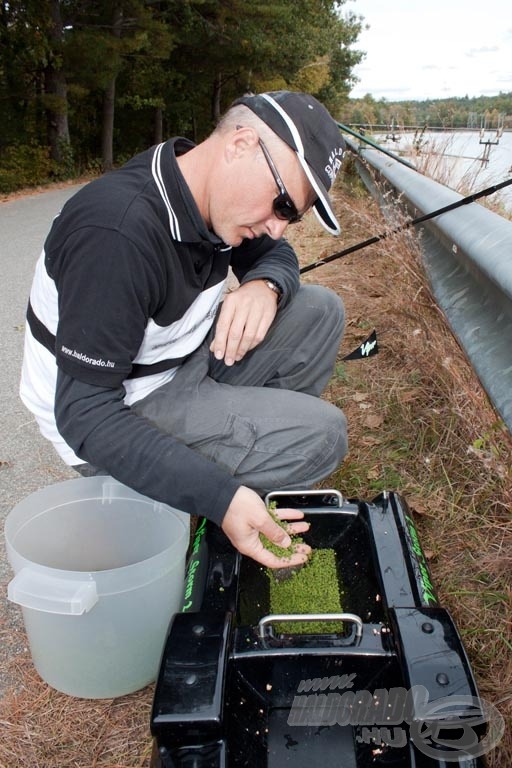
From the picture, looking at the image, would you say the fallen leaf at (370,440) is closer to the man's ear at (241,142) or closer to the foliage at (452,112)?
the man's ear at (241,142)

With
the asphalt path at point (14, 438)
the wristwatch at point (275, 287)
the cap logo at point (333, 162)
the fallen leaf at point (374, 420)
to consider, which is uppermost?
the cap logo at point (333, 162)

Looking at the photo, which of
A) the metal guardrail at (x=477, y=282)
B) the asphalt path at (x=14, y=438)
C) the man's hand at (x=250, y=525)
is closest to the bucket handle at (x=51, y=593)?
the man's hand at (x=250, y=525)

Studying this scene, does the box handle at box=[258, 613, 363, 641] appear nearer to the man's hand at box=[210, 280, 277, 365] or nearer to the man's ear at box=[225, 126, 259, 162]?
the man's hand at box=[210, 280, 277, 365]

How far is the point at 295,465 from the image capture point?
2193 millimetres

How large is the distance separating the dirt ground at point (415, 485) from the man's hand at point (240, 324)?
2.62 ft

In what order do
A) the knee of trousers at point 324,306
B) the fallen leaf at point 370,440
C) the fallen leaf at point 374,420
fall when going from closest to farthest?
the knee of trousers at point 324,306, the fallen leaf at point 370,440, the fallen leaf at point 374,420

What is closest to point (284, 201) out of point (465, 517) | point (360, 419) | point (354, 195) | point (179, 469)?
point (179, 469)

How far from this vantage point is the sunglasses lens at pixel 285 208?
71.1 inches

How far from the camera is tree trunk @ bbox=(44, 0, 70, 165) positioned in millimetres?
15375

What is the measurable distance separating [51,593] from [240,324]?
1131mm

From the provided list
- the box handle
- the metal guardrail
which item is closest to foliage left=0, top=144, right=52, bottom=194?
the metal guardrail

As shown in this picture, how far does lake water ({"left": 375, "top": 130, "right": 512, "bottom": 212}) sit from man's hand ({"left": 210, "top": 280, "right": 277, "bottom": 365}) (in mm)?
2446

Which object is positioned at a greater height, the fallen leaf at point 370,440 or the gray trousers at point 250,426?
the gray trousers at point 250,426

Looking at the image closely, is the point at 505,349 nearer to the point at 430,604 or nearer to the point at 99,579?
the point at 430,604
